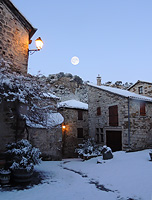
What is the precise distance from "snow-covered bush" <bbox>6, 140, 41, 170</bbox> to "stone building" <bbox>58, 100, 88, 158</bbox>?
10805mm

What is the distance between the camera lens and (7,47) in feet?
22.2

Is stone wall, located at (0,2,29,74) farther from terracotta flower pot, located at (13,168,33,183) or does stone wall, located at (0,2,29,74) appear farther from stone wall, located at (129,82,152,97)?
stone wall, located at (129,82,152,97)

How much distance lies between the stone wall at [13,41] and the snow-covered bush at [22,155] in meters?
3.40

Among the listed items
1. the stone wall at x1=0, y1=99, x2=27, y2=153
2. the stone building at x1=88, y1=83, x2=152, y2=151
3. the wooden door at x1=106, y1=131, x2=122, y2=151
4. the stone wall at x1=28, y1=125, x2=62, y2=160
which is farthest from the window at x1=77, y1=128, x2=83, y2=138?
the stone wall at x1=0, y1=99, x2=27, y2=153

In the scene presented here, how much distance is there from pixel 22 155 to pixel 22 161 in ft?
0.85

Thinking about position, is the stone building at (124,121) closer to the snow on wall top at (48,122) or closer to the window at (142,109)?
the window at (142,109)

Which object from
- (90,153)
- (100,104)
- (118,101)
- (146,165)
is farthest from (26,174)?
(100,104)

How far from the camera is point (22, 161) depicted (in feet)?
16.7

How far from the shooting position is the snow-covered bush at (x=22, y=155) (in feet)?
16.8

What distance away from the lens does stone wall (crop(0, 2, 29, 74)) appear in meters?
6.67

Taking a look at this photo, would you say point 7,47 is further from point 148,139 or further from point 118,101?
point 148,139

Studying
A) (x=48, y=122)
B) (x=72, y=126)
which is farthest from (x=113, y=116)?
(x=48, y=122)

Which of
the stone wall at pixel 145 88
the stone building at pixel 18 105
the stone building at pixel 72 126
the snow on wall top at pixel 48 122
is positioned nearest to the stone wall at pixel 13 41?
the stone building at pixel 18 105

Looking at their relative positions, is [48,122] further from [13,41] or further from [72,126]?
[72,126]
